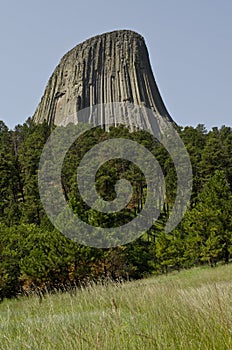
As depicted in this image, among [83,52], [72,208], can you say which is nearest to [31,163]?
[72,208]

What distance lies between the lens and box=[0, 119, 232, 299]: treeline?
22.7 m

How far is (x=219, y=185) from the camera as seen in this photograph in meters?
27.0

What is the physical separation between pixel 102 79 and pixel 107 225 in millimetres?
63364

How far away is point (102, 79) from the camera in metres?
82.8

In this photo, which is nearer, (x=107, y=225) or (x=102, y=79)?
(x=107, y=225)

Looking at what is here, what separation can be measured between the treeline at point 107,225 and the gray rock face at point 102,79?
33562 millimetres

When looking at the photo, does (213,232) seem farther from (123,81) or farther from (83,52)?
(83,52)

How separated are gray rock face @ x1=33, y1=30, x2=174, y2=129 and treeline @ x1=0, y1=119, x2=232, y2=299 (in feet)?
110

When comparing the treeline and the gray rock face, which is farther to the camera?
the gray rock face

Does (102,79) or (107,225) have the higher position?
(102,79)

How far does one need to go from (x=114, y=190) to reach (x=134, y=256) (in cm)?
886

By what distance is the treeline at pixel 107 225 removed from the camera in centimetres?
2267

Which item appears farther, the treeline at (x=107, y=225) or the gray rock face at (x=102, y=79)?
the gray rock face at (x=102, y=79)

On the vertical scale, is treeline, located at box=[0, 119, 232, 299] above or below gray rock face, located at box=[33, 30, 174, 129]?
below
